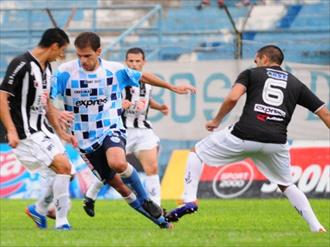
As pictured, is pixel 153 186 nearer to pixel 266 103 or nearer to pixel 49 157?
pixel 49 157

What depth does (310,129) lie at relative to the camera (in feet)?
71.8

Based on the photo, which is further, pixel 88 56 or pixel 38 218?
pixel 38 218

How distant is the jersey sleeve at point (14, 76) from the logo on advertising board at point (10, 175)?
34.2 feet

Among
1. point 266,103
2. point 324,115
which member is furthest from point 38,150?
point 324,115

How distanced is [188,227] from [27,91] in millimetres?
2795

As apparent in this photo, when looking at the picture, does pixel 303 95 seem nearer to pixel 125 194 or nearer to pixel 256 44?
pixel 125 194

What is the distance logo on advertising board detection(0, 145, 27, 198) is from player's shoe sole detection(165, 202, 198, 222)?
10.5 metres

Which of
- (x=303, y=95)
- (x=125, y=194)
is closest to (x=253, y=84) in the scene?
(x=303, y=95)

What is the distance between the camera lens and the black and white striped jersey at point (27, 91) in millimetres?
11758

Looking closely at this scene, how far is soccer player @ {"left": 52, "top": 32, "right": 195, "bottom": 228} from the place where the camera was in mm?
11992

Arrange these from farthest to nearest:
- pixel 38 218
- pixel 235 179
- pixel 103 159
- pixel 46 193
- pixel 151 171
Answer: pixel 235 179, pixel 151 171, pixel 46 193, pixel 38 218, pixel 103 159

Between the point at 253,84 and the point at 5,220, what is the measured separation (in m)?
4.63

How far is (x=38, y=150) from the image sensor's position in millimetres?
11898

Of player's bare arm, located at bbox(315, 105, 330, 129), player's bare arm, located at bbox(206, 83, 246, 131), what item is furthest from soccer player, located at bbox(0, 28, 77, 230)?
player's bare arm, located at bbox(315, 105, 330, 129)
